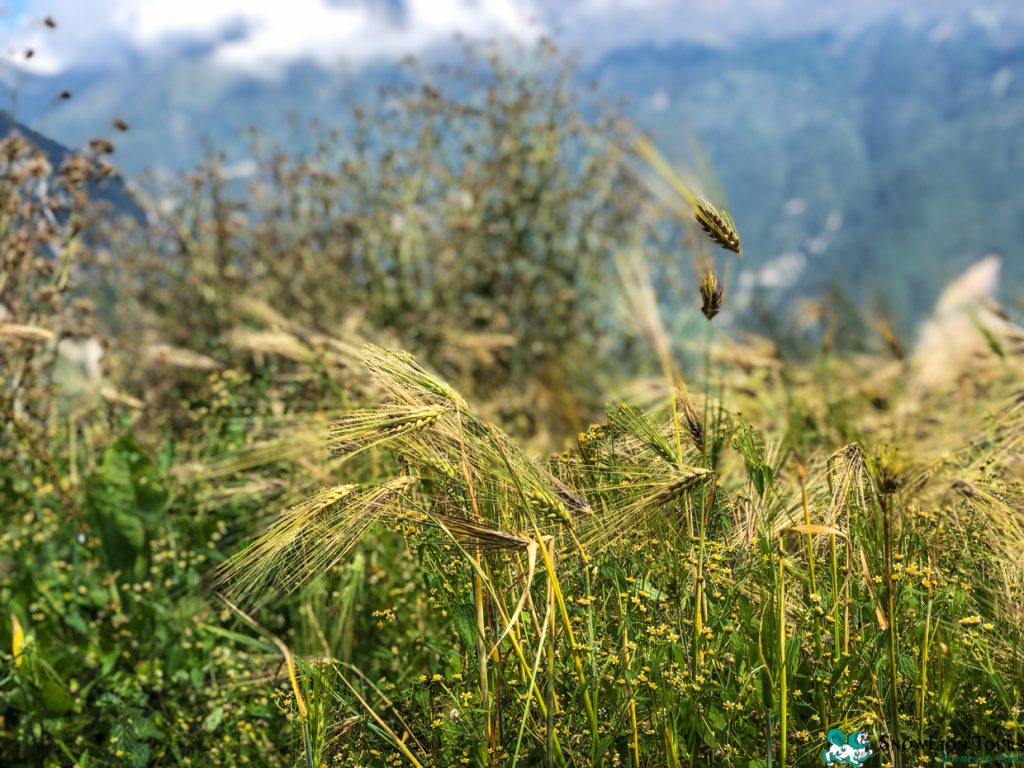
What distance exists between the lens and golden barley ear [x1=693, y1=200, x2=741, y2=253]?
1.59 metres

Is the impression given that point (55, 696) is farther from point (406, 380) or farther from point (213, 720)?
point (406, 380)

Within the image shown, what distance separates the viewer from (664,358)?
5.30 ft

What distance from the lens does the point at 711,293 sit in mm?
1586

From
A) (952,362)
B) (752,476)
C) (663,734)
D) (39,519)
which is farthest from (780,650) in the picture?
(39,519)

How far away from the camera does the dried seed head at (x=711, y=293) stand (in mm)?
1580

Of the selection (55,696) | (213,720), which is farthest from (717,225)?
(55,696)

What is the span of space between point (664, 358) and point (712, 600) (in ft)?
2.19

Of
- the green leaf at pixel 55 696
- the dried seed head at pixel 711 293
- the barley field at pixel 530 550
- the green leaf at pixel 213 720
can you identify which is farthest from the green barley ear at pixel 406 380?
the green leaf at pixel 55 696

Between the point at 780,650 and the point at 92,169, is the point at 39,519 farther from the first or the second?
the point at 780,650

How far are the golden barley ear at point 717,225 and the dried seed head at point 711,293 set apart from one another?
76 millimetres

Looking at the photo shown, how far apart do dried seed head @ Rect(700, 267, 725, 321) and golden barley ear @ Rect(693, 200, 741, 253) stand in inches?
3.0

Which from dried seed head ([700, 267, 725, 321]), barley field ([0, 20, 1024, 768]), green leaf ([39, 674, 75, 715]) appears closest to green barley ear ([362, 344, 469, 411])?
barley field ([0, 20, 1024, 768])

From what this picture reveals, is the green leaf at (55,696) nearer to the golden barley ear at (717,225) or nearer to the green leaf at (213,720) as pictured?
the green leaf at (213,720)

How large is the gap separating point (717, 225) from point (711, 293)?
0.13 m
